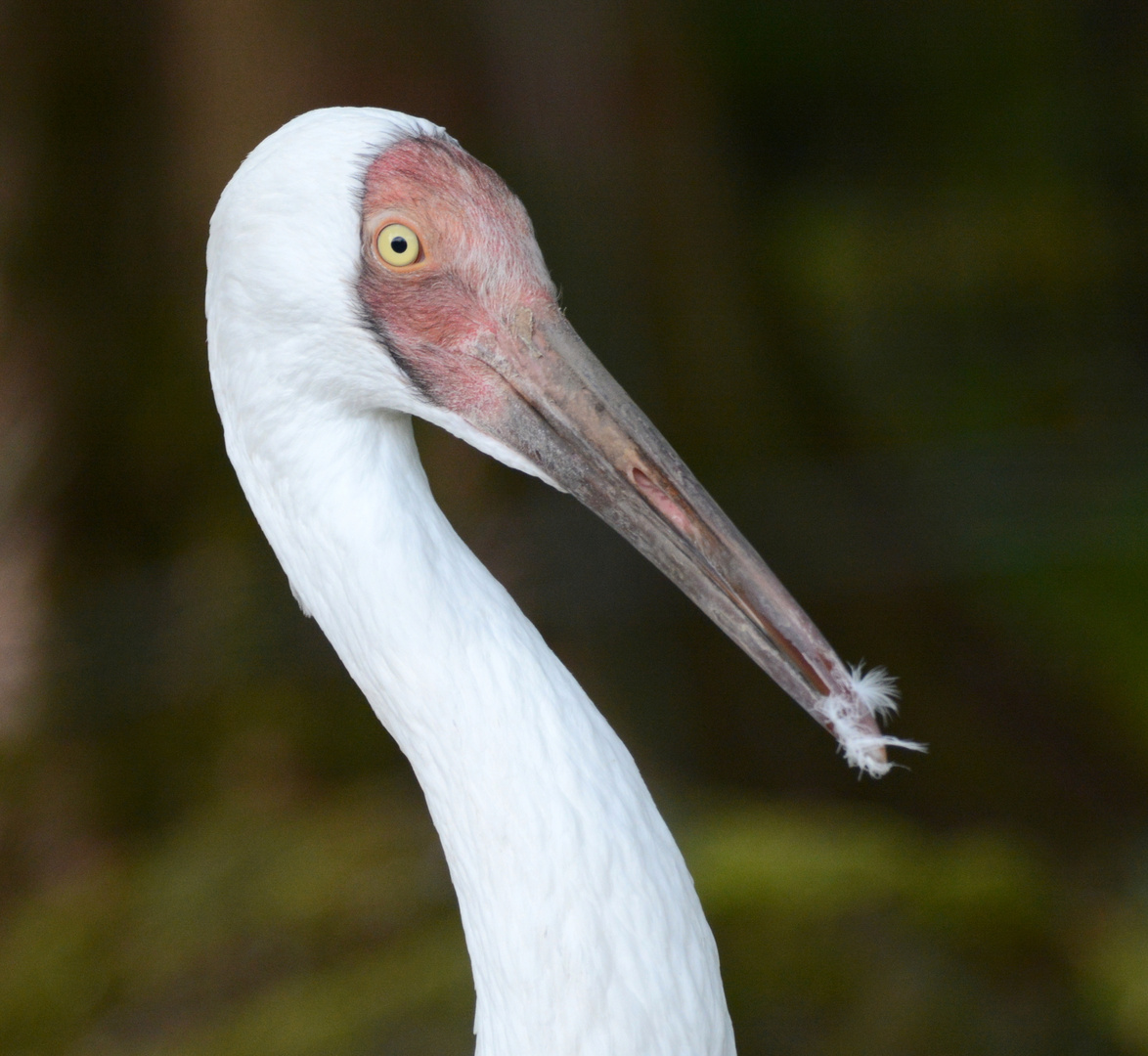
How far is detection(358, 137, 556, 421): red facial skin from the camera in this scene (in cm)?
155

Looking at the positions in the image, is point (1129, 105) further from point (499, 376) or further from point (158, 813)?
point (499, 376)

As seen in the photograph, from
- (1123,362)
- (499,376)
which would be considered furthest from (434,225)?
(1123,362)

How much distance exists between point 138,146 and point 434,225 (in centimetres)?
312

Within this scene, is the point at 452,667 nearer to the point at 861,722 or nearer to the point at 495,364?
the point at 495,364

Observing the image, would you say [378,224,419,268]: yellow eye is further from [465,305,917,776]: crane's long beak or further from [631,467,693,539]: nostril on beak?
[631,467,693,539]: nostril on beak

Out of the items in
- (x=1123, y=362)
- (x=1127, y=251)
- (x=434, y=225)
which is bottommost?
(x=1123, y=362)

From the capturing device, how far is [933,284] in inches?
426

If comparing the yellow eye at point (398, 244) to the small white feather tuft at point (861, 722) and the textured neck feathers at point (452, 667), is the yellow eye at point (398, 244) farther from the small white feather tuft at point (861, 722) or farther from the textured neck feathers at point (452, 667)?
the small white feather tuft at point (861, 722)

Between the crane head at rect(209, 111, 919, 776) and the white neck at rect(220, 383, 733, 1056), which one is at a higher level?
the crane head at rect(209, 111, 919, 776)

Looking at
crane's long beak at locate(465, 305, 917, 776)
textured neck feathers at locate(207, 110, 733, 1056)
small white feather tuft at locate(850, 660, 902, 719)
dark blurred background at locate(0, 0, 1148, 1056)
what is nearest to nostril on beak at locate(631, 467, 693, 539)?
crane's long beak at locate(465, 305, 917, 776)

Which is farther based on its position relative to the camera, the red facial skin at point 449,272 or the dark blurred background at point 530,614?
the dark blurred background at point 530,614

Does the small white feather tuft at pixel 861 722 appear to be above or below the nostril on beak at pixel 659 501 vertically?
below

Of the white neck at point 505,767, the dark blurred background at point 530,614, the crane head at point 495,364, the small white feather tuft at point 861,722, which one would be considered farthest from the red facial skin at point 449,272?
the dark blurred background at point 530,614

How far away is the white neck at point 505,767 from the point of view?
1.59 meters
